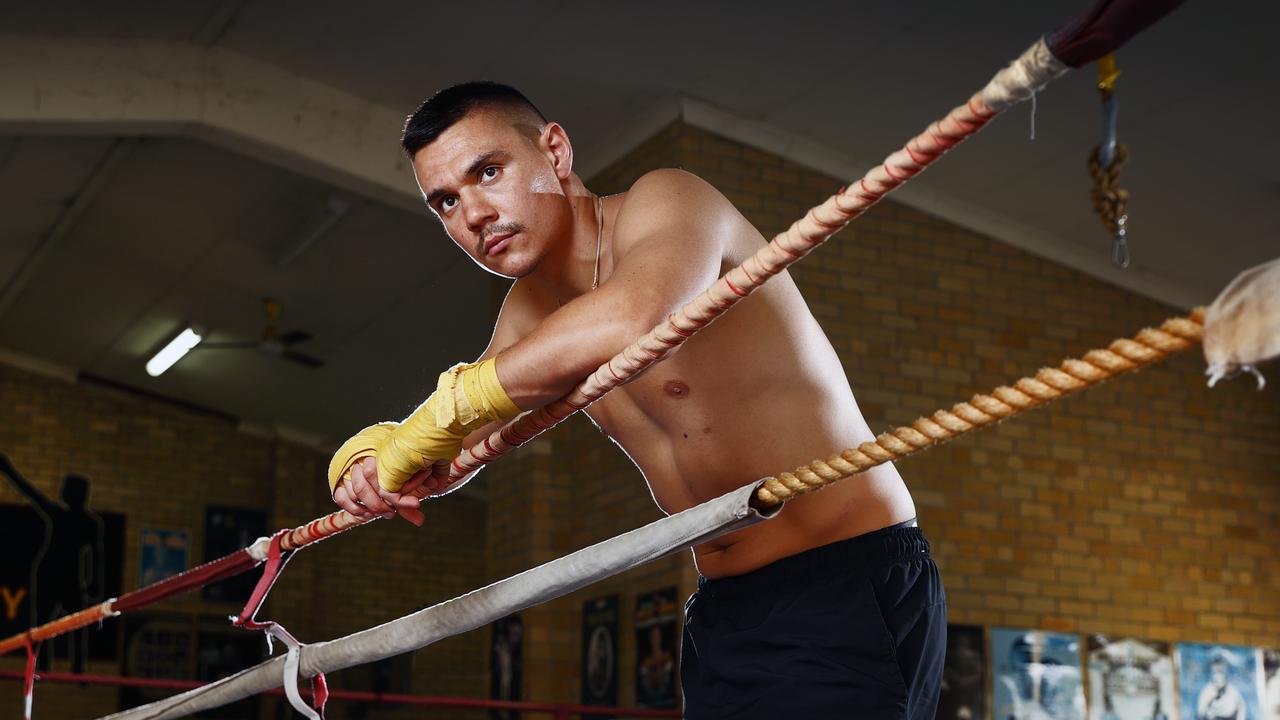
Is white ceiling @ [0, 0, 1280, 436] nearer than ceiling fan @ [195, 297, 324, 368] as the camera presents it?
Yes

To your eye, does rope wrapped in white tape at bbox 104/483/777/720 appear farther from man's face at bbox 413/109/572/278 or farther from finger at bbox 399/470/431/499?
man's face at bbox 413/109/572/278

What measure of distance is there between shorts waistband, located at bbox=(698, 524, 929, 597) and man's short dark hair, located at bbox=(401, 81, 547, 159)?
66 centimetres

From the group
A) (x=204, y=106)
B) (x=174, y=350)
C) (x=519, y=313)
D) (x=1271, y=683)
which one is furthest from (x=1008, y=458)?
(x=174, y=350)

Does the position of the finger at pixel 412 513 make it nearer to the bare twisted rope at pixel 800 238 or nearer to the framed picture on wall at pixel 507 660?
the bare twisted rope at pixel 800 238

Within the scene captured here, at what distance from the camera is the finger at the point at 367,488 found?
5.73 ft

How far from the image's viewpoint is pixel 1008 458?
678cm

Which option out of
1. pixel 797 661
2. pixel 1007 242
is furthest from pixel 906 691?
pixel 1007 242

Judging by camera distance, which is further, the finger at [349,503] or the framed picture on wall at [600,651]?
the framed picture on wall at [600,651]

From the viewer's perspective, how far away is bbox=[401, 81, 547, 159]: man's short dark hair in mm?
1852

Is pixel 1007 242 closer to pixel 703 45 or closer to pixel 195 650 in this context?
pixel 703 45

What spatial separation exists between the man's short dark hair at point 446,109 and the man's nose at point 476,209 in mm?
104

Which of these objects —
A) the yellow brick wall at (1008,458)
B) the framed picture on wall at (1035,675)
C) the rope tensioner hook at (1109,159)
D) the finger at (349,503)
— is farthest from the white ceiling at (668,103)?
the rope tensioner hook at (1109,159)

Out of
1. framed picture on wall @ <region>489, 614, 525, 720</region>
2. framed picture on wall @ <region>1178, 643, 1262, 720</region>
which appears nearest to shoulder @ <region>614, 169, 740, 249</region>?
framed picture on wall @ <region>489, 614, 525, 720</region>

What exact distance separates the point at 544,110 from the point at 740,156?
944 mm
